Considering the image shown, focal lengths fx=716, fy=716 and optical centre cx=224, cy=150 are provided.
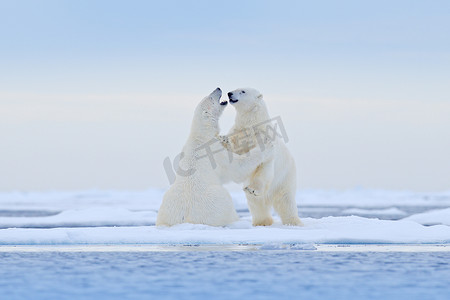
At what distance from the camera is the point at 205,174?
28.2ft

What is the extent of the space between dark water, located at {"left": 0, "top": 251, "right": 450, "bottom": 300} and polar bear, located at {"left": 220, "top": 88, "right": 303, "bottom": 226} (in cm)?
167

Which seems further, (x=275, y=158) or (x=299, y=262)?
(x=275, y=158)

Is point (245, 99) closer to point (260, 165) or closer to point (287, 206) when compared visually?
point (260, 165)

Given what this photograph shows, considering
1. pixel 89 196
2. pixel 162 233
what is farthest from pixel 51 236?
pixel 89 196

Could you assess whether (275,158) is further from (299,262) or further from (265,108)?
(299,262)

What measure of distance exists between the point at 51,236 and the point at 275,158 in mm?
2968

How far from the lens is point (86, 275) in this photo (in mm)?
5922

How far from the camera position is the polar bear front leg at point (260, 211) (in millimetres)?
9422

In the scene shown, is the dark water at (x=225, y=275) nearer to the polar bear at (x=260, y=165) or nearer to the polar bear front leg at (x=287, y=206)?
the polar bear at (x=260, y=165)

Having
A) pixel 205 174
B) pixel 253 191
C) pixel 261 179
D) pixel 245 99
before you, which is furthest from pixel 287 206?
pixel 245 99

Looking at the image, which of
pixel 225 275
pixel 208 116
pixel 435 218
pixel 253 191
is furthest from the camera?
pixel 435 218

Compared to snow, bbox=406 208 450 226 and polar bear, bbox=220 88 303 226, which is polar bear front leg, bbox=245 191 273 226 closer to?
polar bear, bbox=220 88 303 226

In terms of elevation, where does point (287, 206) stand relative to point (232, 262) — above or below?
above

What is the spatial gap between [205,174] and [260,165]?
779 millimetres
